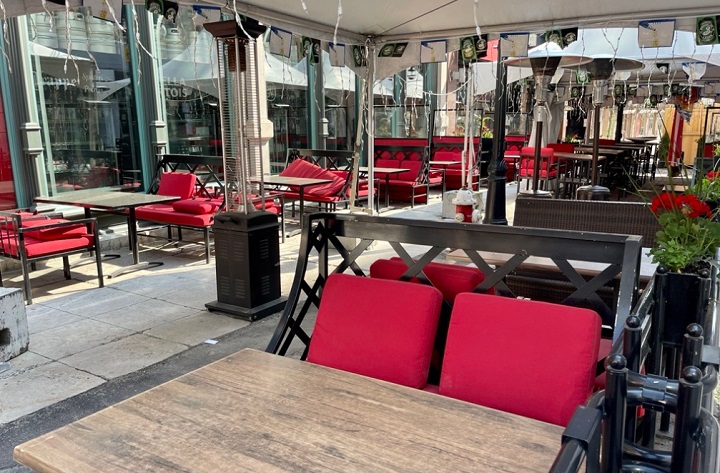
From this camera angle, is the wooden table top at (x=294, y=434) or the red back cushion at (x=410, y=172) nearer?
the wooden table top at (x=294, y=434)

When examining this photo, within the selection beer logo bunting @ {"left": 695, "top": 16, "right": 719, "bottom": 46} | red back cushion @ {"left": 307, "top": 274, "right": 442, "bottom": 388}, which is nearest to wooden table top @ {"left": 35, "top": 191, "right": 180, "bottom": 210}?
red back cushion @ {"left": 307, "top": 274, "right": 442, "bottom": 388}

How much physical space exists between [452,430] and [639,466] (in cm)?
67

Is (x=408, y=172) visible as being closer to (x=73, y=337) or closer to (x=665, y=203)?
(x=73, y=337)

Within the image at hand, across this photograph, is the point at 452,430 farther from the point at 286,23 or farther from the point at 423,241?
the point at 286,23

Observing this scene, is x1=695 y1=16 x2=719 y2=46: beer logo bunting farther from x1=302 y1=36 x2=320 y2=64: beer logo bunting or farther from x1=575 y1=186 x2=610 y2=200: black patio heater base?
x1=302 y1=36 x2=320 y2=64: beer logo bunting

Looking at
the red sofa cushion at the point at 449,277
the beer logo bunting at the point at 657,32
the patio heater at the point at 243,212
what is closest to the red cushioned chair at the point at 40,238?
the patio heater at the point at 243,212

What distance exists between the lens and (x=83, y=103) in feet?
28.3

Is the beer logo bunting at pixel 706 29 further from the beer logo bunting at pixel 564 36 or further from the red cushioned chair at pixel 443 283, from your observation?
the red cushioned chair at pixel 443 283

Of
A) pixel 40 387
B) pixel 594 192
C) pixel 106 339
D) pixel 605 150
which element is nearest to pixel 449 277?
pixel 40 387

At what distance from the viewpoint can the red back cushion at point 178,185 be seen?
8.30 m

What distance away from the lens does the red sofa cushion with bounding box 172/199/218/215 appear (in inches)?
293

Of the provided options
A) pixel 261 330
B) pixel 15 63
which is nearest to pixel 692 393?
pixel 261 330

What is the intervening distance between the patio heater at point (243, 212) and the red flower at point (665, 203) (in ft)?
11.1

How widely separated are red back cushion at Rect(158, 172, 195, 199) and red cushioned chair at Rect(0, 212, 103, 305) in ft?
6.17
